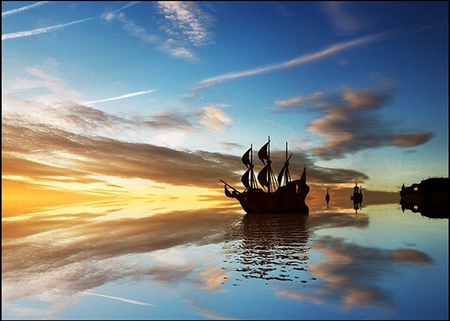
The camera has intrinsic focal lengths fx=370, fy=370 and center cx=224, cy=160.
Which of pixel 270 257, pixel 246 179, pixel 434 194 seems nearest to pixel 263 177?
pixel 246 179

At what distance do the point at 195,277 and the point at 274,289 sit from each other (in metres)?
6.45

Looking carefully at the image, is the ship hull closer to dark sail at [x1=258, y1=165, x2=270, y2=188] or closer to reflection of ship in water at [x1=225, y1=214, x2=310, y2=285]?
dark sail at [x1=258, y1=165, x2=270, y2=188]

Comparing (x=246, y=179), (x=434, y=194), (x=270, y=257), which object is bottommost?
(x=270, y=257)

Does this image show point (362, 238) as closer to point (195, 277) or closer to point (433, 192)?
point (195, 277)

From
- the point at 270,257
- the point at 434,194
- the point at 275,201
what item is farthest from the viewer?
the point at 434,194

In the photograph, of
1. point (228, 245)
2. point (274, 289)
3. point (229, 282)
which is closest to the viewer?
point (274, 289)

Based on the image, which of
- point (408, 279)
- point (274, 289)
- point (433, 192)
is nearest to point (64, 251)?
point (274, 289)

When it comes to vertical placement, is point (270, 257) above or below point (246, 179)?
below

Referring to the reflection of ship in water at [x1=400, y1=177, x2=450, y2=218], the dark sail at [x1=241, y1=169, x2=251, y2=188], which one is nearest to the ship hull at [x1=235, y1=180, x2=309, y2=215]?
the dark sail at [x1=241, y1=169, x2=251, y2=188]

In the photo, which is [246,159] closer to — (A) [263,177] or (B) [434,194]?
(A) [263,177]

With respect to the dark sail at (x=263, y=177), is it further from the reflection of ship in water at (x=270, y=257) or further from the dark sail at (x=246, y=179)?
the reflection of ship in water at (x=270, y=257)

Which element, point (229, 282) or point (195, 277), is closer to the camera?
point (229, 282)

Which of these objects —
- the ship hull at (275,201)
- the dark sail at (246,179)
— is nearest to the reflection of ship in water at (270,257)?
the ship hull at (275,201)

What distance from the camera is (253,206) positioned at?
9606cm
